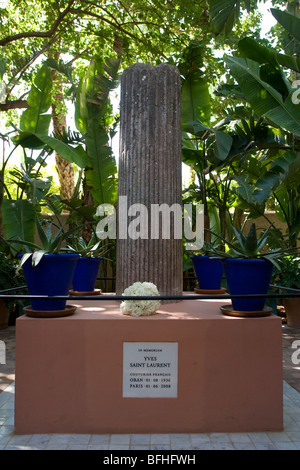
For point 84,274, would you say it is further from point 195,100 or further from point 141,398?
point 195,100

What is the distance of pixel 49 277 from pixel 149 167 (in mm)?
1223

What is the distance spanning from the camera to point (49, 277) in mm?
2725

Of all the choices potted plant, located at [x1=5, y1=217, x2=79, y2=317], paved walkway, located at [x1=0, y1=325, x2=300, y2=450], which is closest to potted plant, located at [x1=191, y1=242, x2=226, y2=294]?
paved walkway, located at [x1=0, y1=325, x2=300, y2=450]

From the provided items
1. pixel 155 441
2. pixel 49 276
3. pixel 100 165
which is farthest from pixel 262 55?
pixel 155 441

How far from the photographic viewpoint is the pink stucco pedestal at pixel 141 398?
2639mm

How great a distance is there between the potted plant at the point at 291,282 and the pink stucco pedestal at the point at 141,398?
3.54 meters

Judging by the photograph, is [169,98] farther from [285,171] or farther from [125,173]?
[285,171]

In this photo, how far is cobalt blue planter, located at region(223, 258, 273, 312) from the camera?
2.82 meters

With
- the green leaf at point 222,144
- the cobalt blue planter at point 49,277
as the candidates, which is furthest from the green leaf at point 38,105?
the cobalt blue planter at point 49,277

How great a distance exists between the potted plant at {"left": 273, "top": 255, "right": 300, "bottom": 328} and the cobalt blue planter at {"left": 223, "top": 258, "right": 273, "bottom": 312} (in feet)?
11.1

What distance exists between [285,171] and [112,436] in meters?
2.85
